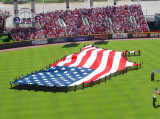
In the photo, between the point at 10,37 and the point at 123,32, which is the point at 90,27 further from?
the point at 10,37

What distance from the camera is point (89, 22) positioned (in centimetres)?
8238

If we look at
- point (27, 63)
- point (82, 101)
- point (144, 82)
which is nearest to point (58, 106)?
point (82, 101)

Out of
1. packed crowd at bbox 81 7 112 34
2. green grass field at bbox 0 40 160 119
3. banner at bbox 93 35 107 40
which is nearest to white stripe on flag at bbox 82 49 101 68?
green grass field at bbox 0 40 160 119

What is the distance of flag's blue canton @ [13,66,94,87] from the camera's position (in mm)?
39750

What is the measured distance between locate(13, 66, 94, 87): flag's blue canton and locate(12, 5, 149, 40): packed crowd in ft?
100.0

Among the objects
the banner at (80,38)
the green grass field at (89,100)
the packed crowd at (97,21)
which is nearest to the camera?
the green grass field at (89,100)

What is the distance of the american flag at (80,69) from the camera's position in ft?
132

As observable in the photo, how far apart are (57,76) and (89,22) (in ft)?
139

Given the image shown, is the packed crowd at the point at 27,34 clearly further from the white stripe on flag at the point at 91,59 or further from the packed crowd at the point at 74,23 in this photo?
the white stripe on flag at the point at 91,59

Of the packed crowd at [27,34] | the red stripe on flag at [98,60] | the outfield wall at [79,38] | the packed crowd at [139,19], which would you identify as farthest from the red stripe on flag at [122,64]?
the packed crowd at [139,19]

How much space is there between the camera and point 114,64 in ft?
150

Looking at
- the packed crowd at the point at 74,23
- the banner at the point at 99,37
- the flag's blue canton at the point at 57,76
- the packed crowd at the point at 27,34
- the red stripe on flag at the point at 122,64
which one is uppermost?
the packed crowd at the point at 74,23

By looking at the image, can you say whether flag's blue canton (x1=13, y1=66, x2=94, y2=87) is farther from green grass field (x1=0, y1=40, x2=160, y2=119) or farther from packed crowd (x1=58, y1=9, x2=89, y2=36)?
packed crowd (x1=58, y1=9, x2=89, y2=36)

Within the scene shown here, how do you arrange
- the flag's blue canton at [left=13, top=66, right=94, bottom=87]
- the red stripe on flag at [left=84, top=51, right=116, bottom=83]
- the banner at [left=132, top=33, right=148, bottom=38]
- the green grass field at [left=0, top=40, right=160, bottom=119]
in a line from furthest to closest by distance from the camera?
the banner at [left=132, top=33, right=148, bottom=38] < the red stripe on flag at [left=84, top=51, right=116, bottom=83] < the flag's blue canton at [left=13, top=66, right=94, bottom=87] < the green grass field at [left=0, top=40, right=160, bottom=119]
